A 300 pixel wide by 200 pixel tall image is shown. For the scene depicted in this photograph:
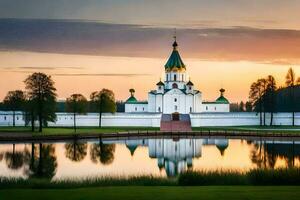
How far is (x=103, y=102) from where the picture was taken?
99.4 meters

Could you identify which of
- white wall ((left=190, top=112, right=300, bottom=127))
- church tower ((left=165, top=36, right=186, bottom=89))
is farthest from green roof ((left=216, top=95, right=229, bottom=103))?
white wall ((left=190, top=112, right=300, bottom=127))

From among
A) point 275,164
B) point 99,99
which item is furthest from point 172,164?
point 99,99

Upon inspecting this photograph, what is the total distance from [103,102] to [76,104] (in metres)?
7.45

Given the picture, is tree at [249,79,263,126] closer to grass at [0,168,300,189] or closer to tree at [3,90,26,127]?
tree at [3,90,26,127]

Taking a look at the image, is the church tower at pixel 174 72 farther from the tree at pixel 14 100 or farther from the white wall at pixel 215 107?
the tree at pixel 14 100

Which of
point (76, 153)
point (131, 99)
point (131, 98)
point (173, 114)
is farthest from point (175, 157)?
point (131, 98)

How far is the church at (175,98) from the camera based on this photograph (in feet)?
373

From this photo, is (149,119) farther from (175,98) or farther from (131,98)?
(131,98)

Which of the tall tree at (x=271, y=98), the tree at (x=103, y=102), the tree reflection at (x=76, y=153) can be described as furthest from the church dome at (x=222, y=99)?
the tree reflection at (x=76, y=153)

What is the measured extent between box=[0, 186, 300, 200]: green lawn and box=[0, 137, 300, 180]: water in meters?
13.9

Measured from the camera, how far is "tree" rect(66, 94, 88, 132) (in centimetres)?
9338

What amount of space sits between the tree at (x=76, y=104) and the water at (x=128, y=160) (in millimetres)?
38857

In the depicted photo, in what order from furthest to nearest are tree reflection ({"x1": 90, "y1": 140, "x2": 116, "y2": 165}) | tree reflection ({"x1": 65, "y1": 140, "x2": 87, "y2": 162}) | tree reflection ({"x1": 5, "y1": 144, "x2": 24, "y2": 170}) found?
tree reflection ({"x1": 65, "y1": 140, "x2": 87, "y2": 162})
tree reflection ({"x1": 90, "y1": 140, "x2": 116, "y2": 165})
tree reflection ({"x1": 5, "y1": 144, "x2": 24, "y2": 170})

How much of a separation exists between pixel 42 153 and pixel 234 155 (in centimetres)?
1760
